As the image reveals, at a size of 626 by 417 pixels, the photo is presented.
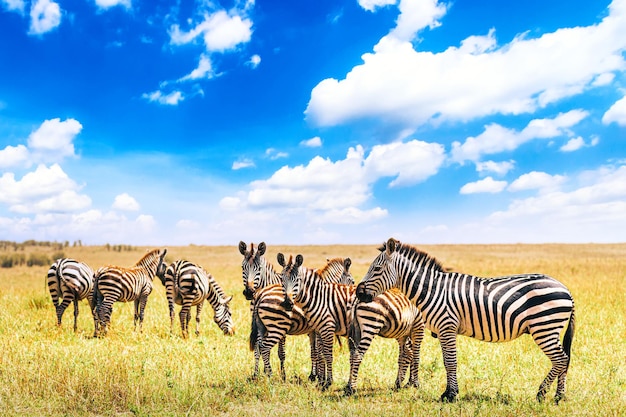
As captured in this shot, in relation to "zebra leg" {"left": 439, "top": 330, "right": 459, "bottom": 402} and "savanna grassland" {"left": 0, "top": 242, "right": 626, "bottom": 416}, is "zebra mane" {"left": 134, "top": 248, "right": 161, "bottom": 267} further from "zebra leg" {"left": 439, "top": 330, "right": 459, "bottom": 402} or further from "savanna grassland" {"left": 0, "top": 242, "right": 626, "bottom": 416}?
"zebra leg" {"left": 439, "top": 330, "right": 459, "bottom": 402}

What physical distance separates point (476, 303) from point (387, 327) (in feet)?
4.77

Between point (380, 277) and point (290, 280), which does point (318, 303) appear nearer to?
point (290, 280)

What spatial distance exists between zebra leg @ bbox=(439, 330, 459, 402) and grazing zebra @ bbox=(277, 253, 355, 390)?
5.61 feet

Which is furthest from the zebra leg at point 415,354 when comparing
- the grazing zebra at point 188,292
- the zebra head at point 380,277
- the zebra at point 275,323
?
the grazing zebra at point 188,292

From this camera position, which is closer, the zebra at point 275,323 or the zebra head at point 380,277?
the zebra head at point 380,277

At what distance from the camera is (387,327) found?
7867 mm

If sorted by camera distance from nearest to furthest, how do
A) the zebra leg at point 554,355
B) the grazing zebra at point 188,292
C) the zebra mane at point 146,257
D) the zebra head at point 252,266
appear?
the zebra leg at point 554,355 → the zebra head at point 252,266 → the grazing zebra at point 188,292 → the zebra mane at point 146,257

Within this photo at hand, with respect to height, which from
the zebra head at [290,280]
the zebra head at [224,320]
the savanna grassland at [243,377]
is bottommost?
the savanna grassland at [243,377]

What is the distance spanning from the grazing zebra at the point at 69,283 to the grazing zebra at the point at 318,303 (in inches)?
314

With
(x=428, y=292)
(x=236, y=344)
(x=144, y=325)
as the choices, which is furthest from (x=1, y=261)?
(x=428, y=292)

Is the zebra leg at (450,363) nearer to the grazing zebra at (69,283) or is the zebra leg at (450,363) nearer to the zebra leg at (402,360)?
the zebra leg at (402,360)

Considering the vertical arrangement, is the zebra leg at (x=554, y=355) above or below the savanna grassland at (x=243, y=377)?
above

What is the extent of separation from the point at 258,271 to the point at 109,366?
11.0 feet

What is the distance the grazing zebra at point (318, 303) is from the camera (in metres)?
7.84
